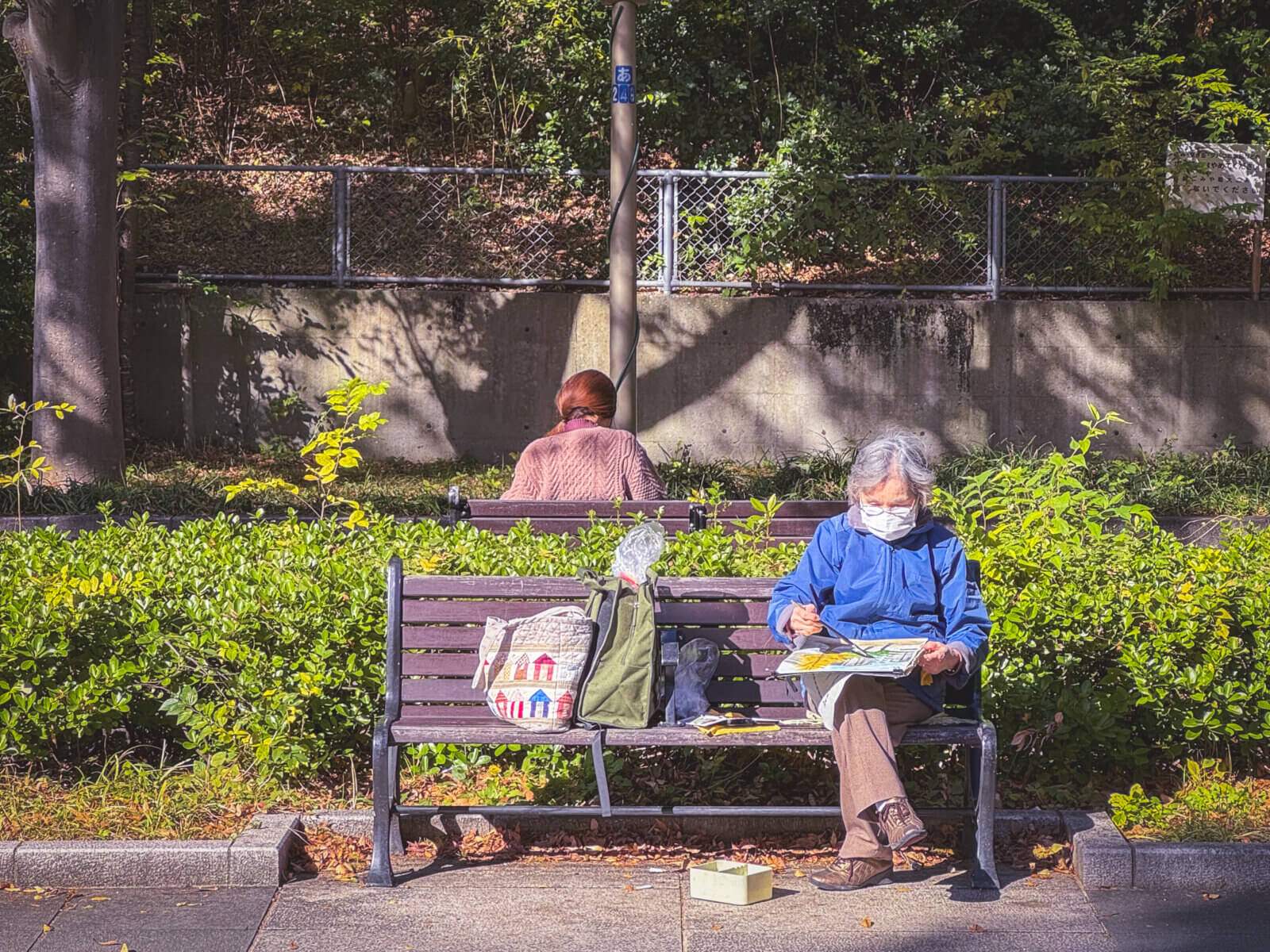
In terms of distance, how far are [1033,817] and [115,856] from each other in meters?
2.93

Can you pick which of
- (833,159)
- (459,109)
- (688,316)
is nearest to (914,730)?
(688,316)

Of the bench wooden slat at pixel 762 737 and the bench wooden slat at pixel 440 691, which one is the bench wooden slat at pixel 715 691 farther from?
the bench wooden slat at pixel 762 737

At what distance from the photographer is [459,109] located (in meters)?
16.0

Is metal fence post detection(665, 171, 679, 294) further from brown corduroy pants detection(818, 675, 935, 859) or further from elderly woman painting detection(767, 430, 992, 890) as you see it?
brown corduroy pants detection(818, 675, 935, 859)

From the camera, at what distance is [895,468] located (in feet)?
14.5

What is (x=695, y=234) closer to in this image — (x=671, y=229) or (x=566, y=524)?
(x=671, y=229)

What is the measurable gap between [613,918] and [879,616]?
1.24 meters

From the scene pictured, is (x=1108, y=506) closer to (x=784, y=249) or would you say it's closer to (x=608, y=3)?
(x=608, y=3)

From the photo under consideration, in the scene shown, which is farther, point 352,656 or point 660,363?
point 660,363

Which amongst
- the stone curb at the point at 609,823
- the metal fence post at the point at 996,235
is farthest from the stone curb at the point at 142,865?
the metal fence post at the point at 996,235

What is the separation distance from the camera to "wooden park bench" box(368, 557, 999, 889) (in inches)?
171

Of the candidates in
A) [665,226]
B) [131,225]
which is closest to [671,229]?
[665,226]

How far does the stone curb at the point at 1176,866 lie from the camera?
4.34 meters

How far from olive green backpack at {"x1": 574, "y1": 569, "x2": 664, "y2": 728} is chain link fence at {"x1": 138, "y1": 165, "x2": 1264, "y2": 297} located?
358 inches
